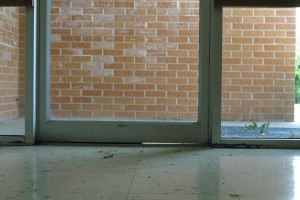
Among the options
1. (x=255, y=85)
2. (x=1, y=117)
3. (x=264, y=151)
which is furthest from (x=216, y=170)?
(x=1, y=117)

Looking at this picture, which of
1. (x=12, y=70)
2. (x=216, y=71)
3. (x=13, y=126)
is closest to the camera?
(x=216, y=71)

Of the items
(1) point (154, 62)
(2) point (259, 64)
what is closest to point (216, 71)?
(2) point (259, 64)

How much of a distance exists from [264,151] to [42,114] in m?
1.85

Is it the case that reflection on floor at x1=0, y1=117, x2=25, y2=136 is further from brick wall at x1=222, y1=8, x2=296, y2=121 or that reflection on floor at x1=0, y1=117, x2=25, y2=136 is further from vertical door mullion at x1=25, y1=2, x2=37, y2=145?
brick wall at x1=222, y1=8, x2=296, y2=121

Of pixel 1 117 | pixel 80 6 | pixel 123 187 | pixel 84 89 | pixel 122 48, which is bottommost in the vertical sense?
pixel 123 187

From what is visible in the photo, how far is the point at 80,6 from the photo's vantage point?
3.03 m

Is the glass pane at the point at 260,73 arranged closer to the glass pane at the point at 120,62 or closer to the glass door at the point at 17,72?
the glass pane at the point at 120,62

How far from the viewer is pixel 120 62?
3049mm

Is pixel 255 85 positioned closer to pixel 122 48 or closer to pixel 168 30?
pixel 168 30

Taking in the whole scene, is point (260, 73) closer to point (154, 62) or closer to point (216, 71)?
point (216, 71)

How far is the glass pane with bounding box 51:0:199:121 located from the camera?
3.01m

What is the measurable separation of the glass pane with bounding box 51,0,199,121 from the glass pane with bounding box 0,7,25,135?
30cm

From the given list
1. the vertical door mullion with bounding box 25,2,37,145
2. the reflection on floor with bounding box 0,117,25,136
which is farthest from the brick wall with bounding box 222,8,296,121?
the reflection on floor with bounding box 0,117,25,136

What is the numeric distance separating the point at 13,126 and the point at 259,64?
2.26 meters
